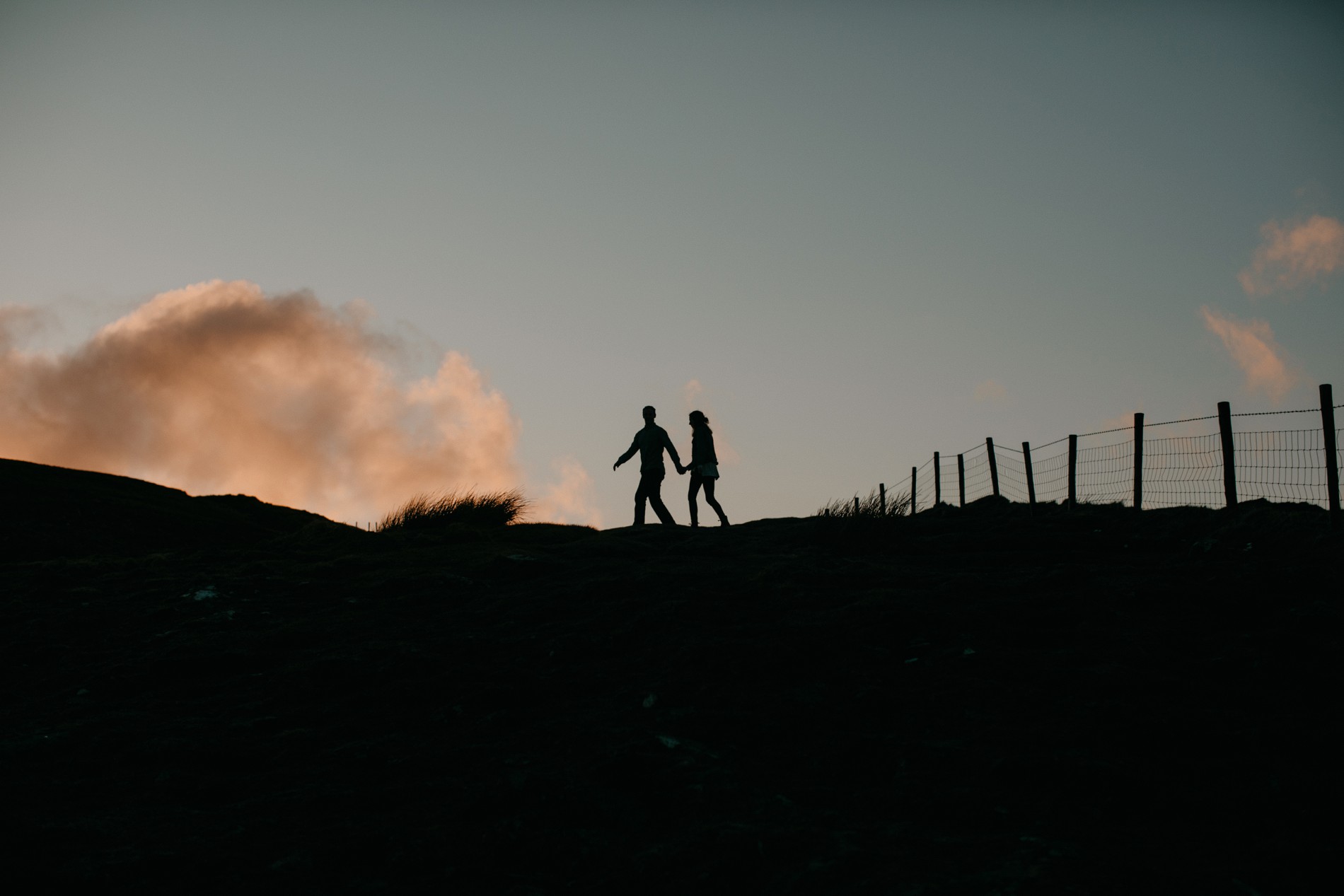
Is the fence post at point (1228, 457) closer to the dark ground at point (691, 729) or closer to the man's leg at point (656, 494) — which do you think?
the dark ground at point (691, 729)

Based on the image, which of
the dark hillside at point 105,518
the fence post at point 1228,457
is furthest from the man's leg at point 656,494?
the fence post at point 1228,457

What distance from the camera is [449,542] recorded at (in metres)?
10.3

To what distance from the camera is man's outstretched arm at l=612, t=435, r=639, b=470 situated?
12125mm

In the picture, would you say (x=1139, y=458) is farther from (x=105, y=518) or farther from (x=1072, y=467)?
(x=105, y=518)

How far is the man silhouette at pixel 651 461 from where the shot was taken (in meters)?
12.2

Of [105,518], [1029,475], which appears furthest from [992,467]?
[105,518]

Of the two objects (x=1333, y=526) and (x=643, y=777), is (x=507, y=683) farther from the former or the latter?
(x=1333, y=526)

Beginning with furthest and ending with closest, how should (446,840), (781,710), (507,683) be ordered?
(507,683)
(781,710)
(446,840)

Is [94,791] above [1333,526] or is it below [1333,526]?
below

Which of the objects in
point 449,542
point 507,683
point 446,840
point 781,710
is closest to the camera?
point 446,840

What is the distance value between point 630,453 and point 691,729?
8431 millimetres

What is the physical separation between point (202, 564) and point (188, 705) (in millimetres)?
4255

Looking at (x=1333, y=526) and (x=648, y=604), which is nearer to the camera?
(x=648, y=604)

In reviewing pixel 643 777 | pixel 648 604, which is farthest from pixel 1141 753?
pixel 648 604
